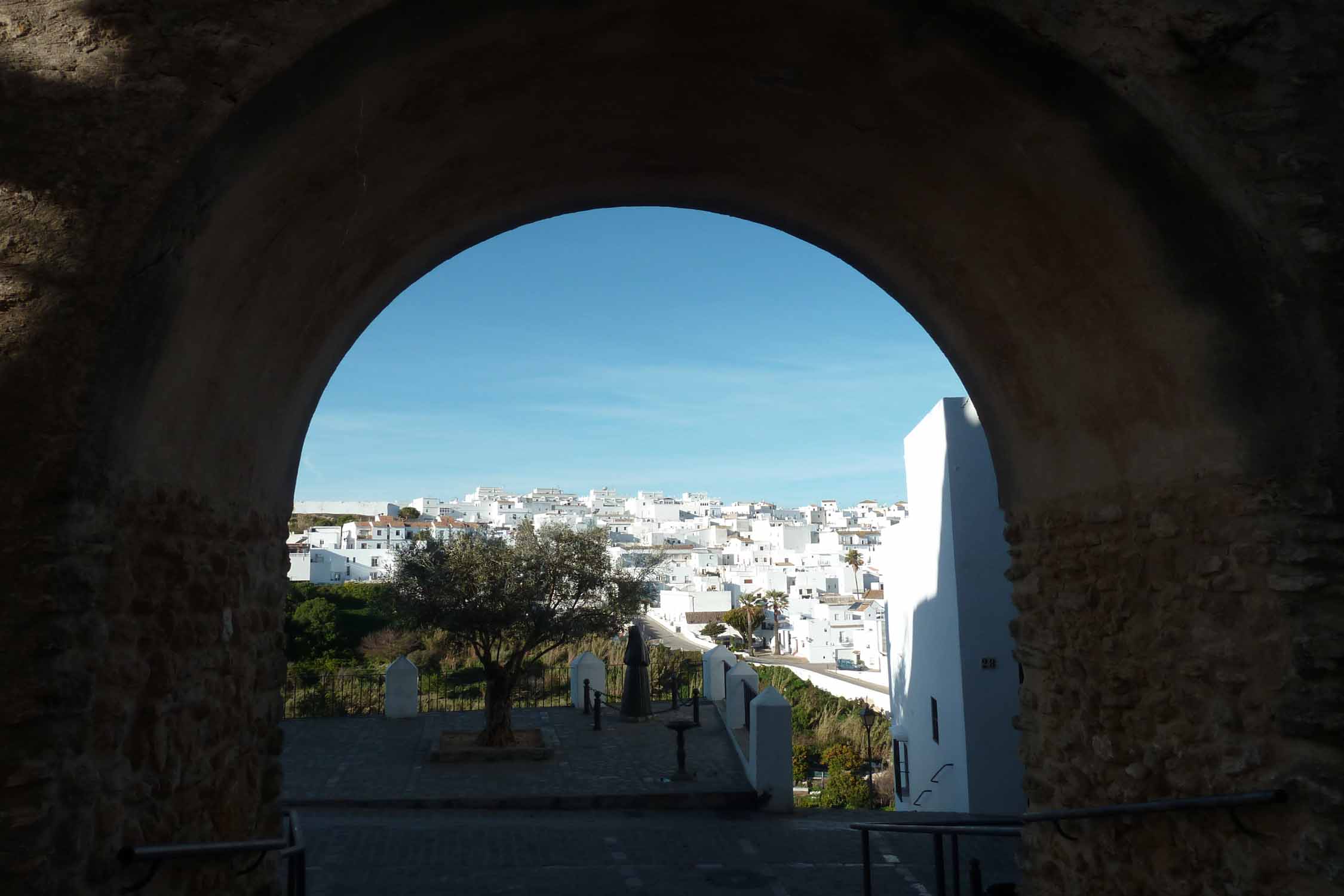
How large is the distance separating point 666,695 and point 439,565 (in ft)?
29.5

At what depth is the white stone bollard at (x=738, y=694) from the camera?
14.1m

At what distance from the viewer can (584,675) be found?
1788 centimetres

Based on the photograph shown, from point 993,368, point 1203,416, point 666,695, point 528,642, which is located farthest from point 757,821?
point 666,695

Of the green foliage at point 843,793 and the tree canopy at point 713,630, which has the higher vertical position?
the tree canopy at point 713,630

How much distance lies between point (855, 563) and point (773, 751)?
58.6 m

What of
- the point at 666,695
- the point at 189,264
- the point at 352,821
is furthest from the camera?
the point at 666,695

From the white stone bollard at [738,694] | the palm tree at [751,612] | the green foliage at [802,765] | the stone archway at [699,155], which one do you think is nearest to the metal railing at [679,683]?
the green foliage at [802,765]

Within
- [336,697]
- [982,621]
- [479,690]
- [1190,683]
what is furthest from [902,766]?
[1190,683]

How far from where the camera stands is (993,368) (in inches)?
208

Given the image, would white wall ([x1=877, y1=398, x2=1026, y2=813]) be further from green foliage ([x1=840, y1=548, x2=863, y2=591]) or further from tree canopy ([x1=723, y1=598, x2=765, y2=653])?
green foliage ([x1=840, y1=548, x2=863, y2=591])

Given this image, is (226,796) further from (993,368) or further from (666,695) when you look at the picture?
(666,695)

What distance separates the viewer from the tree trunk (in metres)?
14.1

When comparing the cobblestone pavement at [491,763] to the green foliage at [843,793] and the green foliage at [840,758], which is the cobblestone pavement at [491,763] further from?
the green foliage at [840,758]

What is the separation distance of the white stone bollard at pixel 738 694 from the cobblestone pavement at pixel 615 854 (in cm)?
348
